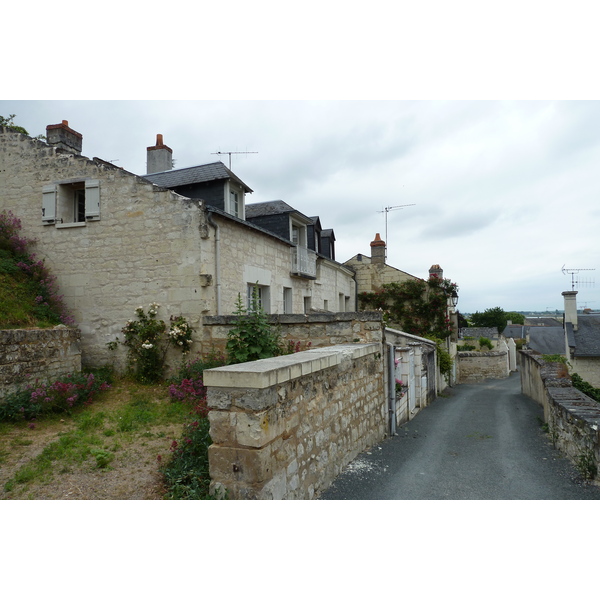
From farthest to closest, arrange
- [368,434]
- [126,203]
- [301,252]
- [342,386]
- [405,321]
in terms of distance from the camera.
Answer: [405,321] → [301,252] → [126,203] → [368,434] → [342,386]

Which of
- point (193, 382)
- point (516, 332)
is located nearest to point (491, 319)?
point (516, 332)

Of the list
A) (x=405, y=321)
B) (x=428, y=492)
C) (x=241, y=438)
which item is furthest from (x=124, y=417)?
(x=405, y=321)

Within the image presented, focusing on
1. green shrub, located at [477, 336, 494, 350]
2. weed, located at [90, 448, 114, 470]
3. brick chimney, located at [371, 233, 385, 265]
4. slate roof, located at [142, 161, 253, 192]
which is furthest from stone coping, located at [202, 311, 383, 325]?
green shrub, located at [477, 336, 494, 350]

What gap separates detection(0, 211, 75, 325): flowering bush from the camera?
8539mm

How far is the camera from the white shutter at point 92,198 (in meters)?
8.98

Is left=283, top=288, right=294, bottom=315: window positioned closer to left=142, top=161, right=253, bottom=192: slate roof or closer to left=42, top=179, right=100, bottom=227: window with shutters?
left=142, top=161, right=253, bottom=192: slate roof

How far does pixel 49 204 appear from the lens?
9.23 meters

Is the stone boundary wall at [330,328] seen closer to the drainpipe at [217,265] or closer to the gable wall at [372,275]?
the drainpipe at [217,265]

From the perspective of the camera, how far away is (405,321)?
17500 mm

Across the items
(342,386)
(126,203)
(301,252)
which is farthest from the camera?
(301,252)

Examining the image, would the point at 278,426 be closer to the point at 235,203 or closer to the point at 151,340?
the point at 151,340

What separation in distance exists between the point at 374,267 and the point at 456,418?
9868 millimetres

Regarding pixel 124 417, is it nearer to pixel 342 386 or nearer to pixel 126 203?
pixel 342 386

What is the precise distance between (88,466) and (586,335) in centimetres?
2397
